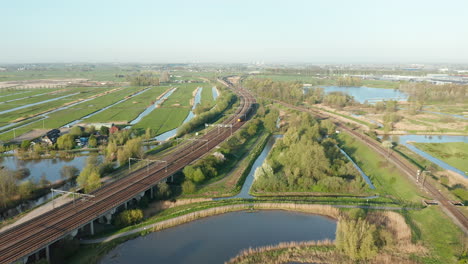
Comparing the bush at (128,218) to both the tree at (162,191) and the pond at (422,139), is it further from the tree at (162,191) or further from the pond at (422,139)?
the pond at (422,139)

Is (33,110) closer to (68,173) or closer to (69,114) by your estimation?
(69,114)

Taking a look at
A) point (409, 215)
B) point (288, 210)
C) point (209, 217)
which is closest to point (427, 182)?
point (409, 215)

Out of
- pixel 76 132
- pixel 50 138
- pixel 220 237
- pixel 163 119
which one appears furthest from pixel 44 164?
pixel 163 119

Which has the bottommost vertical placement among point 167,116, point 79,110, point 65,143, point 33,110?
point 65,143

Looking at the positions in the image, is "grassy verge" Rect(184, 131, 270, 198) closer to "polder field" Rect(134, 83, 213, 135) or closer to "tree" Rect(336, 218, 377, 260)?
"tree" Rect(336, 218, 377, 260)

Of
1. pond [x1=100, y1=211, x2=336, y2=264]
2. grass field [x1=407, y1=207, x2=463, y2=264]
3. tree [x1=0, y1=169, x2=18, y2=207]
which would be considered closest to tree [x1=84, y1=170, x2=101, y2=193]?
tree [x1=0, y1=169, x2=18, y2=207]

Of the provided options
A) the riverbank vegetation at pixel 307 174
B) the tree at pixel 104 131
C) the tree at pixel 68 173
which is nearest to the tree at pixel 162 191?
the riverbank vegetation at pixel 307 174
